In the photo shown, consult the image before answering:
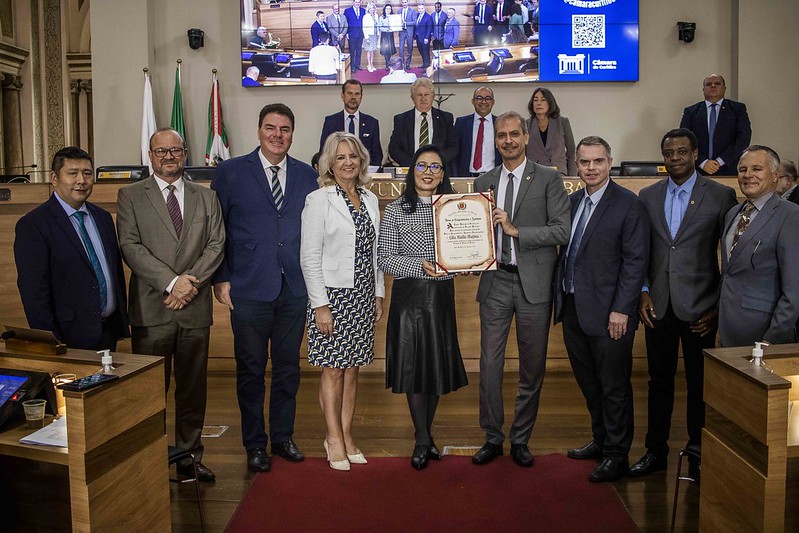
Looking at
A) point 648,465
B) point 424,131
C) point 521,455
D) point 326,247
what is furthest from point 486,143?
point 648,465

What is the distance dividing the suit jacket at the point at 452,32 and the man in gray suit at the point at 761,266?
530cm

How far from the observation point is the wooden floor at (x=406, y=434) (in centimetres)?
309

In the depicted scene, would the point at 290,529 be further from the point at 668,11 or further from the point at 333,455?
the point at 668,11

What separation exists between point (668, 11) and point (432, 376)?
6.25 metres

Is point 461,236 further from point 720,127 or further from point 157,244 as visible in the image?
point 720,127

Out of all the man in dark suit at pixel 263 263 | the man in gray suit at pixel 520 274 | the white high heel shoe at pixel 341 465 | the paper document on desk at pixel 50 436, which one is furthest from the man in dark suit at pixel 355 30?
the paper document on desk at pixel 50 436

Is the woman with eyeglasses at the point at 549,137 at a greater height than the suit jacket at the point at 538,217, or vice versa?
the woman with eyeglasses at the point at 549,137

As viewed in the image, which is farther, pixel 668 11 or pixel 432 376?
pixel 668 11

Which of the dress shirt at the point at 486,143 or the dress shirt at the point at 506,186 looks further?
the dress shirt at the point at 486,143

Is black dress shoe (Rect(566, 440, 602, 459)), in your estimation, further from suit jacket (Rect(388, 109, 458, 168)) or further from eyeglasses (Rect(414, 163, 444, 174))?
suit jacket (Rect(388, 109, 458, 168))

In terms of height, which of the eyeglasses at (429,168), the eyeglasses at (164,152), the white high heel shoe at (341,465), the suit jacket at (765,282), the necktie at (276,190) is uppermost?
the eyeglasses at (164,152)

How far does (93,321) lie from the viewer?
3135mm

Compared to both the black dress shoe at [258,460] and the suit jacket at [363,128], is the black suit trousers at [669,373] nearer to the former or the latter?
the black dress shoe at [258,460]

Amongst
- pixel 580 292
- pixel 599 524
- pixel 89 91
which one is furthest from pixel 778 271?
pixel 89 91
